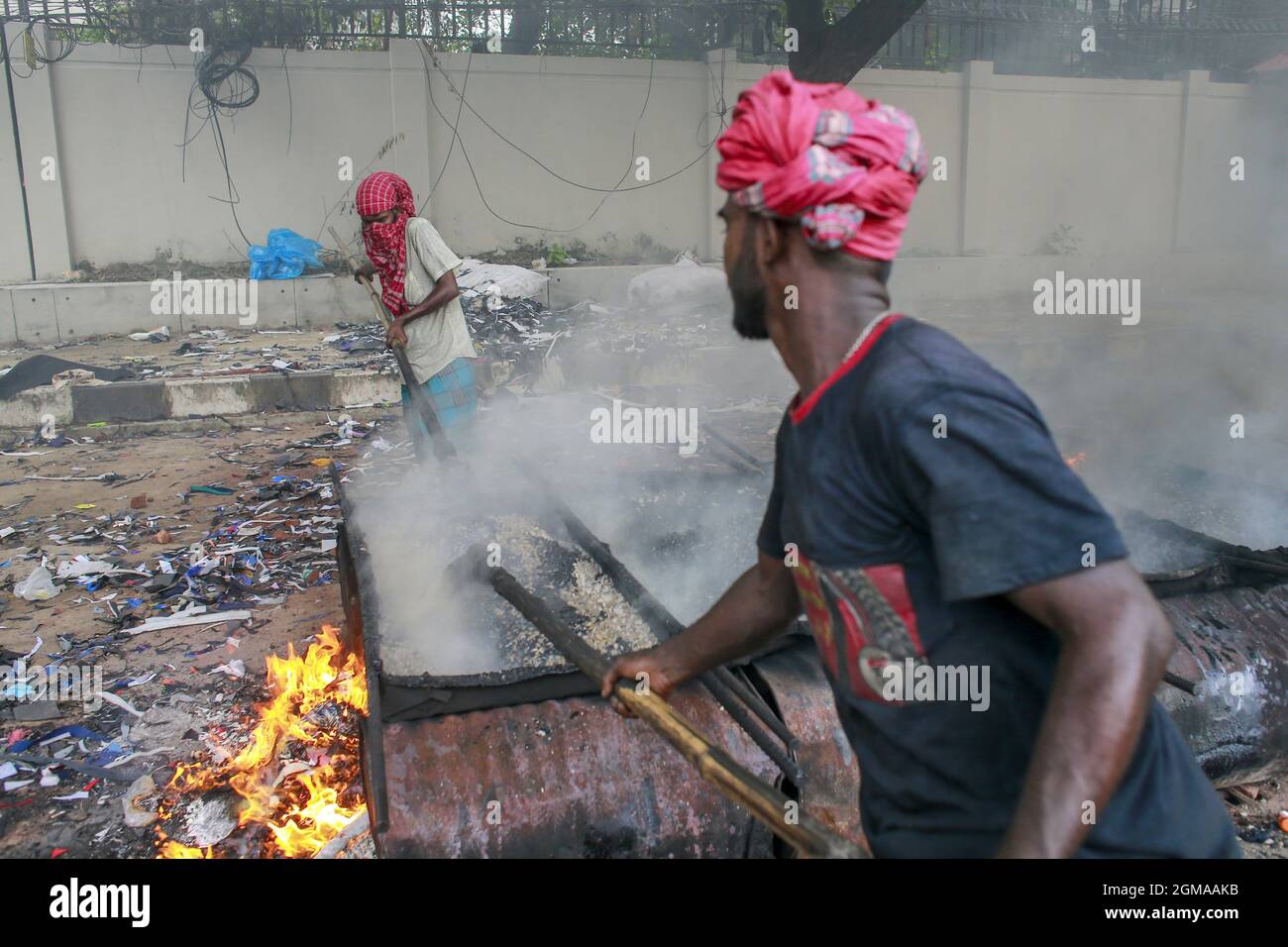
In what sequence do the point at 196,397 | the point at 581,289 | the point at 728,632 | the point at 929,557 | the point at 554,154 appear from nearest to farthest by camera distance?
the point at 929,557 < the point at 728,632 < the point at 196,397 < the point at 581,289 < the point at 554,154

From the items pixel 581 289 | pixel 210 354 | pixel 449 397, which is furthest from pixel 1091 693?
pixel 581 289

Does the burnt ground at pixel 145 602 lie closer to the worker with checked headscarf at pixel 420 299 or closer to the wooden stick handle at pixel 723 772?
the worker with checked headscarf at pixel 420 299

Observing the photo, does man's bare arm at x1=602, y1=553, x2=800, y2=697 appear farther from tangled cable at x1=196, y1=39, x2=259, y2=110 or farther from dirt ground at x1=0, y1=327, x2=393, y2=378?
tangled cable at x1=196, y1=39, x2=259, y2=110

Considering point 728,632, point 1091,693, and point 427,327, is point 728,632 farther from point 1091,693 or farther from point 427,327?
point 427,327

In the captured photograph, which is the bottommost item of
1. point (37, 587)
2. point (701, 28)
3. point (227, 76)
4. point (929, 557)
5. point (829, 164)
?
point (37, 587)

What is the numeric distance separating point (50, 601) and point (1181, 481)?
635 cm

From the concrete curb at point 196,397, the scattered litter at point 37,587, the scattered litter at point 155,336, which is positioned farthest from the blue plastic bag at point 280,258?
the scattered litter at point 37,587

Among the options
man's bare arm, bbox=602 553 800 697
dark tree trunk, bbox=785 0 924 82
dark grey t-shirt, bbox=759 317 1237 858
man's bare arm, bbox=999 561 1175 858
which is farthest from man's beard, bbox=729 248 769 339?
dark tree trunk, bbox=785 0 924 82

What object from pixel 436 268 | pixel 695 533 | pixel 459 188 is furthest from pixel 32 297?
pixel 695 533

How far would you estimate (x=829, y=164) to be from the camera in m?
1.49

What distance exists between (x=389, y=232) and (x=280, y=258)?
A: 22.2 feet

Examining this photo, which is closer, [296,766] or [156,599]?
[296,766]

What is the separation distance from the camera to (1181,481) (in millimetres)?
5512

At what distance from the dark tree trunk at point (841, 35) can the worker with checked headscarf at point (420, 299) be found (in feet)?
12.0
